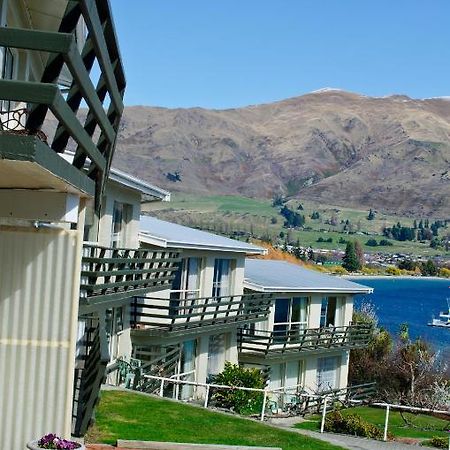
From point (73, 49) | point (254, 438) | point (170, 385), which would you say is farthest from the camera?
point (170, 385)

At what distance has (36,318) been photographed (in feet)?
28.1

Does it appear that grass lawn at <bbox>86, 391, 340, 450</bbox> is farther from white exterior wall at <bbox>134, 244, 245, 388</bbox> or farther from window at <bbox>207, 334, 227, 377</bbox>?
window at <bbox>207, 334, 227, 377</bbox>

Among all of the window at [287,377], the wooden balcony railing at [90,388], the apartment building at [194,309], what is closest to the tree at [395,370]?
the window at [287,377]

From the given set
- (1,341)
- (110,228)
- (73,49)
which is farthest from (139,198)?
(73,49)

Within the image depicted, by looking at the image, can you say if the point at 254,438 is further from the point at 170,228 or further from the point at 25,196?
the point at 170,228

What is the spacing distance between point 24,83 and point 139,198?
66.5 ft

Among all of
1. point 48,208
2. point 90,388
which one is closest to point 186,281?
point 90,388

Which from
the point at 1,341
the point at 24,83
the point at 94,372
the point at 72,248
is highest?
the point at 24,83

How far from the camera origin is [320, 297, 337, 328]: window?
38.8 m

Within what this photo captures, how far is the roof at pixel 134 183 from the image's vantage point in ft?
70.4

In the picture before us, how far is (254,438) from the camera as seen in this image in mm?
16969

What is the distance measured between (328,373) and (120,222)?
1737 centimetres

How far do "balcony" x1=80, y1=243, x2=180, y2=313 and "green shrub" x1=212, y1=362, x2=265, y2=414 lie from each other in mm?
3880

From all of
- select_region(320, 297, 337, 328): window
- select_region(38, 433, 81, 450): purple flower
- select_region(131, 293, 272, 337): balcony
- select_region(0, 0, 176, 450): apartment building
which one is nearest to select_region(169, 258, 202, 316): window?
select_region(131, 293, 272, 337): balcony
